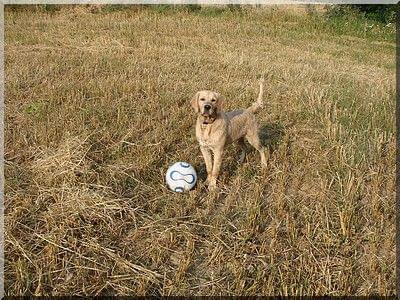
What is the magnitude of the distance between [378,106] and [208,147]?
4025mm

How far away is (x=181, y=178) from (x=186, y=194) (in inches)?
6.6

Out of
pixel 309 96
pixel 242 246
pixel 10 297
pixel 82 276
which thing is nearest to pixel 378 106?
pixel 309 96

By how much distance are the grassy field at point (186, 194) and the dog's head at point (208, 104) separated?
782 millimetres

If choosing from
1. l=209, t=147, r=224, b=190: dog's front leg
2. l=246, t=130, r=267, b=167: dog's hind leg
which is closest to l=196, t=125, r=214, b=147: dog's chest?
l=209, t=147, r=224, b=190: dog's front leg

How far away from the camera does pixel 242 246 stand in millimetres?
3742

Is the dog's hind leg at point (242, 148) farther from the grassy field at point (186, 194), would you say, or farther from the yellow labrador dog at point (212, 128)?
the yellow labrador dog at point (212, 128)

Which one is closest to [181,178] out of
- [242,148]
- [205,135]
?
[205,135]

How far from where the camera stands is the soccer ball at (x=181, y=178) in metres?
4.52

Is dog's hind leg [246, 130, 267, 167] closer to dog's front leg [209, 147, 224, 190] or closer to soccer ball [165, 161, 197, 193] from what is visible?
dog's front leg [209, 147, 224, 190]

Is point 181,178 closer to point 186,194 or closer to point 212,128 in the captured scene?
point 186,194

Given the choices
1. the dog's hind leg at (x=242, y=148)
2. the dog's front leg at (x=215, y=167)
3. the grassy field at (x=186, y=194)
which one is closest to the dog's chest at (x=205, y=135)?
the dog's front leg at (x=215, y=167)

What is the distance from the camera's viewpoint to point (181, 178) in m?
4.54

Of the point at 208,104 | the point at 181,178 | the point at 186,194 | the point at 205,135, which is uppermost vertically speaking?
the point at 208,104

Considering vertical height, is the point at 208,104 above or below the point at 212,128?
above
